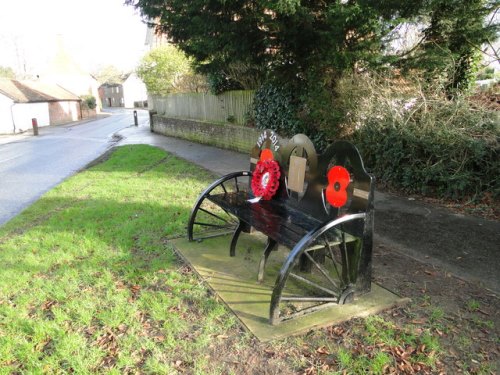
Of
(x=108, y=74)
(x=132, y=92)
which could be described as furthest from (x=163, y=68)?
(x=108, y=74)

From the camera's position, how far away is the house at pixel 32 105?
31.2 m

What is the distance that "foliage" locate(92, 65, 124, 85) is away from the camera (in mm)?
93250

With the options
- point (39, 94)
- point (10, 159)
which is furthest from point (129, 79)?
point (10, 159)

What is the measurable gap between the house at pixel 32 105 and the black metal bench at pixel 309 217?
1284 inches

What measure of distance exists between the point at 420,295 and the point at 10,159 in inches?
593

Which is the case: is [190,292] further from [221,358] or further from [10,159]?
[10,159]

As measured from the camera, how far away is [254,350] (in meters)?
2.70

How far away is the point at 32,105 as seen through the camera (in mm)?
34844

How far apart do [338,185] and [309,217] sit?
1.97 ft

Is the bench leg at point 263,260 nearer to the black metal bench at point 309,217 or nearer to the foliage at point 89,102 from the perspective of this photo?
the black metal bench at point 309,217

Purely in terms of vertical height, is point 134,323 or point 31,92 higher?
point 31,92

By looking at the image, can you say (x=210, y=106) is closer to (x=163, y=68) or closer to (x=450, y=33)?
(x=450, y=33)

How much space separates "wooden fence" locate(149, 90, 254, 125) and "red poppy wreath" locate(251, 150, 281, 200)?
8213 mm

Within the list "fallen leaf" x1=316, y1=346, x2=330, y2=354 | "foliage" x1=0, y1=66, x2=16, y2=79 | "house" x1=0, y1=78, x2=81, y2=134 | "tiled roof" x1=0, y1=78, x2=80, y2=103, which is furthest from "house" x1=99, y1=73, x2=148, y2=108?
"fallen leaf" x1=316, y1=346, x2=330, y2=354
